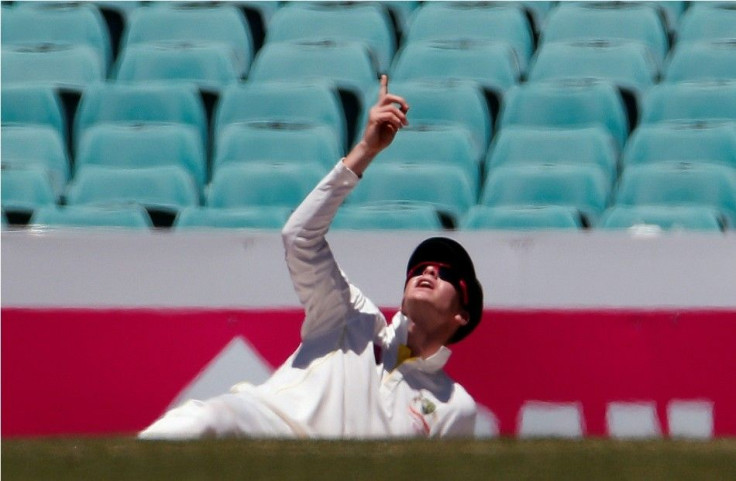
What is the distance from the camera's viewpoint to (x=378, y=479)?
279 cm

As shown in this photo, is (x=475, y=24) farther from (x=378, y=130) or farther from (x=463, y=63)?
(x=378, y=130)

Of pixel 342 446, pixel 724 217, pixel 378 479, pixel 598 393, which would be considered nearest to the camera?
pixel 378 479

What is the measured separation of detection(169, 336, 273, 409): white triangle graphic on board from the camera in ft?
16.5

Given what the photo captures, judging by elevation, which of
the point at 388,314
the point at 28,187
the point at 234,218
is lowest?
the point at 28,187

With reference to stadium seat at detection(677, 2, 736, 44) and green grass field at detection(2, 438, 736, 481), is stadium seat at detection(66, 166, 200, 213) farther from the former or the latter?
green grass field at detection(2, 438, 736, 481)

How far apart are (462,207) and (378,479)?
3416 mm

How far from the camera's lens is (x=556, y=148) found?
20.9ft

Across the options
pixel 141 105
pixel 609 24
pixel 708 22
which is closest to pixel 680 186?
pixel 708 22

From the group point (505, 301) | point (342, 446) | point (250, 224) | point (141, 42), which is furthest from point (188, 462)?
point (141, 42)

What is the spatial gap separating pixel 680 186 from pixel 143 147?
2127mm

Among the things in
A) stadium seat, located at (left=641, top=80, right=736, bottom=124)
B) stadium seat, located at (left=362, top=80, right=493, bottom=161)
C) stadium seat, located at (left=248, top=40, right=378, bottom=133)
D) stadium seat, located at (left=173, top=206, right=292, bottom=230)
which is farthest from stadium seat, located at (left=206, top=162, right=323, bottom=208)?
stadium seat, located at (left=641, top=80, right=736, bottom=124)

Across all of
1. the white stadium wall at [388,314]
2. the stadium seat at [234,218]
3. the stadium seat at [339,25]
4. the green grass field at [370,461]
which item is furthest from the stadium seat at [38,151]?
the green grass field at [370,461]

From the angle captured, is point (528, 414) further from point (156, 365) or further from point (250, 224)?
point (250, 224)

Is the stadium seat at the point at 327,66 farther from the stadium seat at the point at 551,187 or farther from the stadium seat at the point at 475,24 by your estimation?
the stadium seat at the point at 551,187
